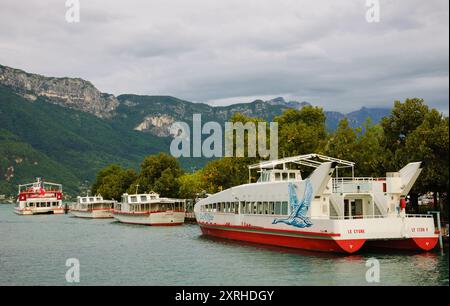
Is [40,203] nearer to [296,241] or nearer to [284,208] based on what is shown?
[284,208]

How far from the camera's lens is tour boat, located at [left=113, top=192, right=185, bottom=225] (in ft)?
302

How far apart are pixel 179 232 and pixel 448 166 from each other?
36410mm

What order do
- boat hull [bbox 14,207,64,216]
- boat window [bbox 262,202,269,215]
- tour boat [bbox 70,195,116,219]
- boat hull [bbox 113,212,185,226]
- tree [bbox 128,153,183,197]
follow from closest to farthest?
boat window [bbox 262,202,269,215] < boat hull [bbox 113,212,185,226] < tree [bbox 128,153,183,197] < tour boat [bbox 70,195,116,219] < boat hull [bbox 14,207,64,216]

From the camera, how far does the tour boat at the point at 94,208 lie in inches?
5059

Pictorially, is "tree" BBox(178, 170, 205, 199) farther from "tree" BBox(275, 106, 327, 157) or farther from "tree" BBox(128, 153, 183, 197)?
"tree" BBox(275, 106, 327, 157)

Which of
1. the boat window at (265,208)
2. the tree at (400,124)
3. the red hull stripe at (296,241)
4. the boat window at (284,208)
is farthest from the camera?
the tree at (400,124)

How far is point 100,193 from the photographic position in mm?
149375

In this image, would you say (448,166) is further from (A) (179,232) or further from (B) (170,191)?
(B) (170,191)

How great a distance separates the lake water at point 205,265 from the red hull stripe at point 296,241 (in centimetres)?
77

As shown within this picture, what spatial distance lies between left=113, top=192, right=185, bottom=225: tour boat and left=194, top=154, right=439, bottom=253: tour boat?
1420 inches

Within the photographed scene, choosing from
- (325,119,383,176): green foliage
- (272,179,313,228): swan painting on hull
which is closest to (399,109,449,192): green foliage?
(325,119,383,176): green foliage

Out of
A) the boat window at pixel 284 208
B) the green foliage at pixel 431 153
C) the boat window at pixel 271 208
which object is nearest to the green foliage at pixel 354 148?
the green foliage at pixel 431 153

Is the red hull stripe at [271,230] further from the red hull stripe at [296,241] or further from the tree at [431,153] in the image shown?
the tree at [431,153]

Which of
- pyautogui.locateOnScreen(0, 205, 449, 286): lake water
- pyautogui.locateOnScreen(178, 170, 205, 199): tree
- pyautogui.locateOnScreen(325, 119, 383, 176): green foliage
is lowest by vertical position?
pyautogui.locateOnScreen(0, 205, 449, 286): lake water
